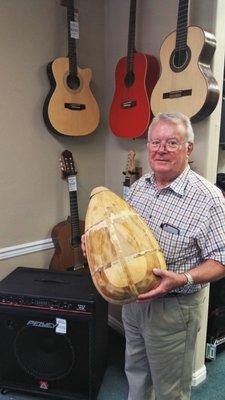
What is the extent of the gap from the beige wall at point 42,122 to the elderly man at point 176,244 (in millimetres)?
480

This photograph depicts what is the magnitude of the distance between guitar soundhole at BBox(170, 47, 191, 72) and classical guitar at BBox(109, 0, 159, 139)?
221mm

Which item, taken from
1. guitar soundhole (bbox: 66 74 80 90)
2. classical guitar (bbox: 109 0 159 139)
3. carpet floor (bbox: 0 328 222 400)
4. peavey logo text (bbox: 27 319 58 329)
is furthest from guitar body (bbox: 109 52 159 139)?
carpet floor (bbox: 0 328 222 400)

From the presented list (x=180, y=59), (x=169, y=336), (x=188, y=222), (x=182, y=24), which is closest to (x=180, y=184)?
(x=188, y=222)

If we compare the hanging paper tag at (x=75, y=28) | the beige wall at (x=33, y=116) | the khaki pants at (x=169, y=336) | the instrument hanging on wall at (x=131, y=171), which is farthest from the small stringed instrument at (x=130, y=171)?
the khaki pants at (x=169, y=336)

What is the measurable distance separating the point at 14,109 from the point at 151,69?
861 mm

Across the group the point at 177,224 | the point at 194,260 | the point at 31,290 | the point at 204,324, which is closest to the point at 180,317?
the point at 194,260

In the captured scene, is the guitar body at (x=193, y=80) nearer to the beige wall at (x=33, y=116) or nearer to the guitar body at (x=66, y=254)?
the beige wall at (x=33, y=116)

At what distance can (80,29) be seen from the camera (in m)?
2.20

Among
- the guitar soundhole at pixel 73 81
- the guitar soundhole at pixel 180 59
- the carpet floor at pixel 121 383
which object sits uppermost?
the guitar soundhole at pixel 180 59

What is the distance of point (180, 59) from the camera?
1.63 metres

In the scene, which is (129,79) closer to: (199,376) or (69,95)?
(69,95)

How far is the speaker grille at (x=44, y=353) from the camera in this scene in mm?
1743

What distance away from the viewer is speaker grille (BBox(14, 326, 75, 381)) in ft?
5.72

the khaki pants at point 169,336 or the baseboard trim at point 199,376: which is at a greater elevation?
the khaki pants at point 169,336
